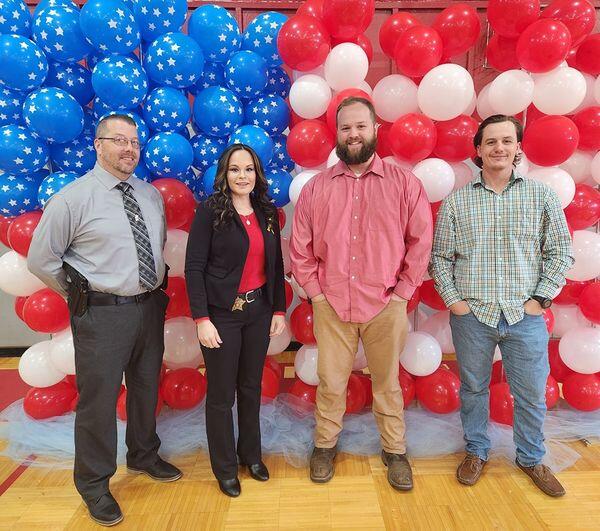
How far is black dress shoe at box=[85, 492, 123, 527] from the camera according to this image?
1891mm

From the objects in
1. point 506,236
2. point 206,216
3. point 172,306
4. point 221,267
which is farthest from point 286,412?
point 506,236

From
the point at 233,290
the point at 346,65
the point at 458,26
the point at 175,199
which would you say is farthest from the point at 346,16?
the point at 233,290

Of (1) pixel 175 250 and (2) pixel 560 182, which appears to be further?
(1) pixel 175 250

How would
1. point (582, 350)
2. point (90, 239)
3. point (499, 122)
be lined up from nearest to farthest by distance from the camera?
point (90, 239) < point (499, 122) < point (582, 350)

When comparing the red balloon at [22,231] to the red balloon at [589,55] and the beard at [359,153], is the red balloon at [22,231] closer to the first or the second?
the beard at [359,153]

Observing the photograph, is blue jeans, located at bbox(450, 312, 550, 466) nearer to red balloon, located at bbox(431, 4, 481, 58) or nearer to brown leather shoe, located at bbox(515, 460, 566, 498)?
brown leather shoe, located at bbox(515, 460, 566, 498)

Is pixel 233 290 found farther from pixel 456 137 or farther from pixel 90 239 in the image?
pixel 456 137

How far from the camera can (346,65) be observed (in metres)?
2.18

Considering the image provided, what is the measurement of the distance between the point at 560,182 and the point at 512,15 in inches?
34.3

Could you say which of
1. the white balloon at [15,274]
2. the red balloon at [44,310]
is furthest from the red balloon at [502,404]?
the white balloon at [15,274]

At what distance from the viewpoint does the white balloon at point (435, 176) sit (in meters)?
2.17

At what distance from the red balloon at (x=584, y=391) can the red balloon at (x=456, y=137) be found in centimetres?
150

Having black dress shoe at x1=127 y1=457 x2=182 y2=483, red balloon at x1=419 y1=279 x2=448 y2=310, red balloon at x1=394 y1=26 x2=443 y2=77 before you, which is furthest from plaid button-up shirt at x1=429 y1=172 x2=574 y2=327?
black dress shoe at x1=127 y1=457 x2=182 y2=483

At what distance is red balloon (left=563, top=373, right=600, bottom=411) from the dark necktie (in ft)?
8.15
